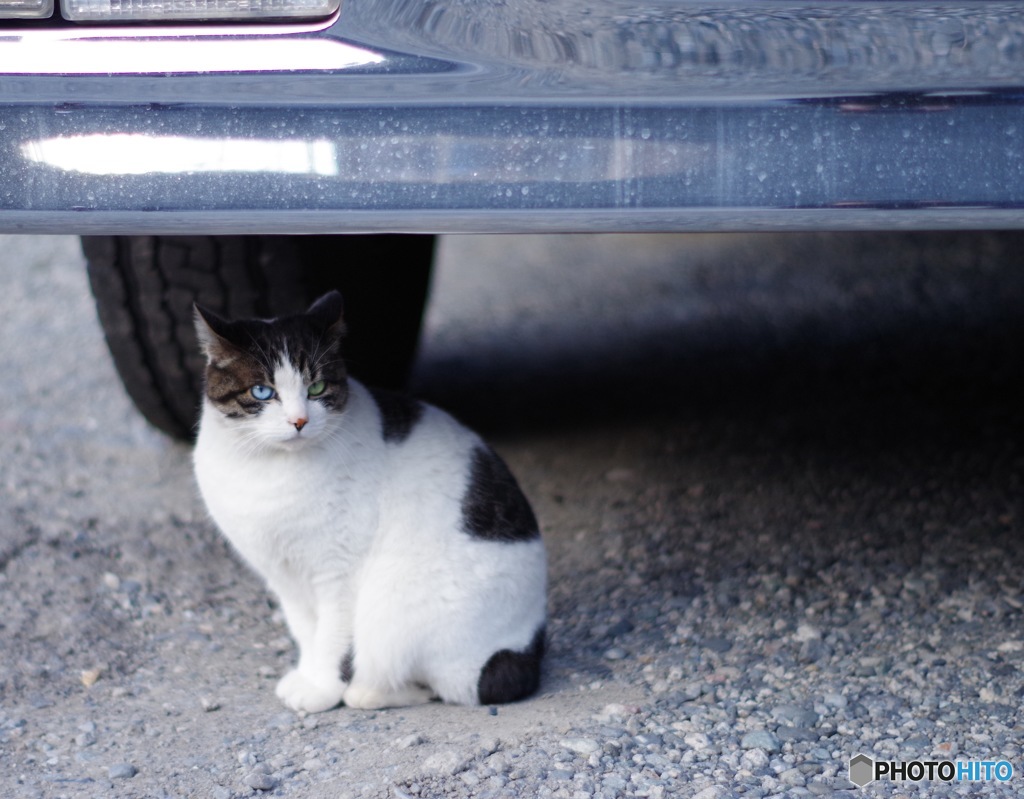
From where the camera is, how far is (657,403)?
3199 mm

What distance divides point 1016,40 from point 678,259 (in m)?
3.18

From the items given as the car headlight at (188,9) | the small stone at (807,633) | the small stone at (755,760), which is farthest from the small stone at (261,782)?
the car headlight at (188,9)

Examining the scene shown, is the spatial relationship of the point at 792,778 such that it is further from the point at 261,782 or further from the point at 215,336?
the point at 215,336

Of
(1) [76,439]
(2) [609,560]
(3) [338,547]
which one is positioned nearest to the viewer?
(3) [338,547]

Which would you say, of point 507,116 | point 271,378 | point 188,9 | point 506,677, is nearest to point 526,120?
A: point 507,116

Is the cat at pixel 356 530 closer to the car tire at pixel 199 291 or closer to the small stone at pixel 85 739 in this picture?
the small stone at pixel 85 739

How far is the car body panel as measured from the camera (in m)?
1.44

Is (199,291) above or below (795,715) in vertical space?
above

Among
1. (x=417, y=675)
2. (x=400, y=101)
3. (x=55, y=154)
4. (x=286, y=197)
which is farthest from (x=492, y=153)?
(x=417, y=675)

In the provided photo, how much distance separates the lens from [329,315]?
75.1 inches

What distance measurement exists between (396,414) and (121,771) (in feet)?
2.35

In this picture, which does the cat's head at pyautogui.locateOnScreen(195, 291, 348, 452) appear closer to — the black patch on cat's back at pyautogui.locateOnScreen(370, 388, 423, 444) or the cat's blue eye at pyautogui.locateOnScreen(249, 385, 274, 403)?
the cat's blue eye at pyautogui.locateOnScreen(249, 385, 274, 403)

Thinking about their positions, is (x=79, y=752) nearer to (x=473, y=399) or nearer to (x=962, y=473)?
(x=473, y=399)

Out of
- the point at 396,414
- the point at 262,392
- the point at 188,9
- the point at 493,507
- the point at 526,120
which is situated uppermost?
the point at 188,9
